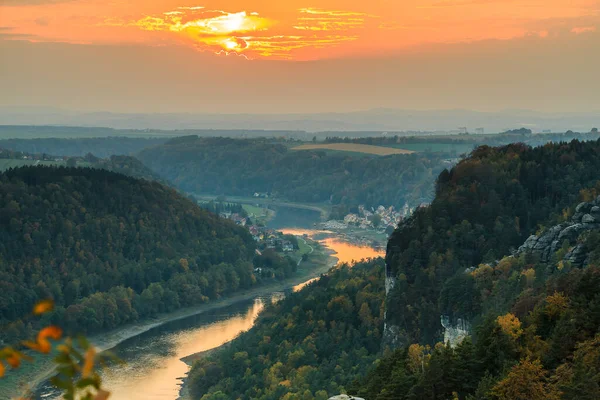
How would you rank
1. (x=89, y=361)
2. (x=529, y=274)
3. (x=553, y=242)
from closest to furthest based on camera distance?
(x=89, y=361)
(x=529, y=274)
(x=553, y=242)

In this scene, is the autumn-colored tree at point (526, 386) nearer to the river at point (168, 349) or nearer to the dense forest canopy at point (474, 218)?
the dense forest canopy at point (474, 218)

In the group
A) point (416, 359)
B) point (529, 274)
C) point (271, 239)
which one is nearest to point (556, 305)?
point (416, 359)

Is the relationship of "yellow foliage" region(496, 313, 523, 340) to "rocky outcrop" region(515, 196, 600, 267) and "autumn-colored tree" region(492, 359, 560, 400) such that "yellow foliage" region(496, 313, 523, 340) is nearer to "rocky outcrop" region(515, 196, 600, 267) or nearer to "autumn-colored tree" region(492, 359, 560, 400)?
"autumn-colored tree" region(492, 359, 560, 400)

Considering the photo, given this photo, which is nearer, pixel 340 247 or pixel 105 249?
pixel 105 249

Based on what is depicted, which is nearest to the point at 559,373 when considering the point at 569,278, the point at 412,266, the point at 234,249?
the point at 569,278

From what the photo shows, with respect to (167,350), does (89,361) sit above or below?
above

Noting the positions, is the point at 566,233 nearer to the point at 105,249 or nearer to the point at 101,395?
the point at 101,395
